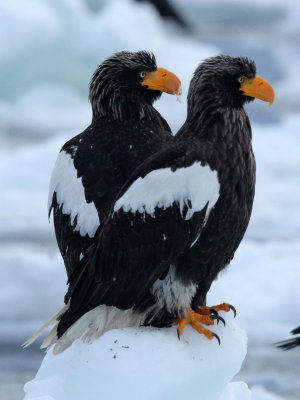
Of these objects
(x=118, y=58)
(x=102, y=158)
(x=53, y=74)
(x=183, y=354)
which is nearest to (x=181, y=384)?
(x=183, y=354)

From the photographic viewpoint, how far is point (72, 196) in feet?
14.5

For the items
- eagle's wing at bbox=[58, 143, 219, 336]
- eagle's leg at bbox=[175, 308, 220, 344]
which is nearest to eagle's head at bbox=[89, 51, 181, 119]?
eagle's wing at bbox=[58, 143, 219, 336]

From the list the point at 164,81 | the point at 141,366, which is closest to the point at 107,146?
the point at 164,81

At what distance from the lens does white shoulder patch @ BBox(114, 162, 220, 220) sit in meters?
3.98

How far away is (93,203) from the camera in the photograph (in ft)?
14.1

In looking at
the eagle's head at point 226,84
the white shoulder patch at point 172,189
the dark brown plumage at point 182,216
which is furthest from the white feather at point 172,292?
the eagle's head at point 226,84

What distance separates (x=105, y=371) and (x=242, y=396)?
1205 mm

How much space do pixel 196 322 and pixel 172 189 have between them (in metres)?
0.65

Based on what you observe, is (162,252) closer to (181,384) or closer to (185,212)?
(185,212)

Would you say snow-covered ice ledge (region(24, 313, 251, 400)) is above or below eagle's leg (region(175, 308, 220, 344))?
below

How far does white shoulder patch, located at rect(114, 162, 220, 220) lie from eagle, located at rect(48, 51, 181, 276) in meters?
0.30

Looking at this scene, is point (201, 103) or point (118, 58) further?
point (118, 58)

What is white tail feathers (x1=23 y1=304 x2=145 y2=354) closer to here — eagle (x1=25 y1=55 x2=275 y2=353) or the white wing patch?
eagle (x1=25 y1=55 x2=275 y2=353)

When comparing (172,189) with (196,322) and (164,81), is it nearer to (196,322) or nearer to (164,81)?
(196,322)
